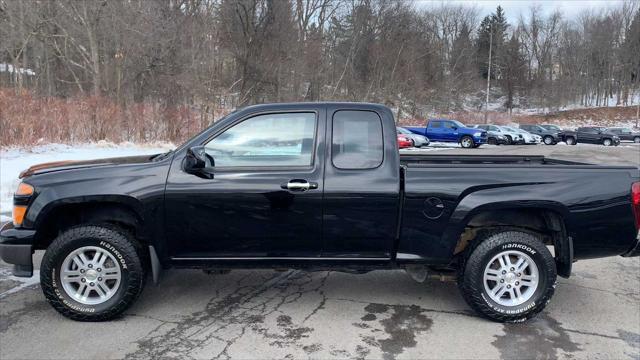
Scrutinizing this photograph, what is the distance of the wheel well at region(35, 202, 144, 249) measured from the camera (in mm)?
4109

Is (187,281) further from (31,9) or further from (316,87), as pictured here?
(316,87)

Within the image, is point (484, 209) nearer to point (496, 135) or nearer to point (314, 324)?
point (314, 324)

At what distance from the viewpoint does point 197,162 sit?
12.6ft

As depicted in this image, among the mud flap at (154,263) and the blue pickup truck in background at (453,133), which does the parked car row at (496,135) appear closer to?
the blue pickup truck in background at (453,133)

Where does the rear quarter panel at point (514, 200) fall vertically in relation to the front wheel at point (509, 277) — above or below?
above

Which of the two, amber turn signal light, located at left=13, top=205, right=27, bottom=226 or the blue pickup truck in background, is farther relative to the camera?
the blue pickup truck in background

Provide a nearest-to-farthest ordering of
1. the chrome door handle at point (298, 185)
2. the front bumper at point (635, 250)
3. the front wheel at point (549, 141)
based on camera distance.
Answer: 1. the chrome door handle at point (298, 185)
2. the front bumper at point (635, 250)
3. the front wheel at point (549, 141)

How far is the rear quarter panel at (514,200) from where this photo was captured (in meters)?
4.04

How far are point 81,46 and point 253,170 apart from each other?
27501 millimetres

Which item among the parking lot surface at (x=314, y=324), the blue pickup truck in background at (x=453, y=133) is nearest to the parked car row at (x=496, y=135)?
the blue pickup truck in background at (x=453, y=133)

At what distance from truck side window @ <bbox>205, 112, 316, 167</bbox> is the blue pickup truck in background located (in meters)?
28.1

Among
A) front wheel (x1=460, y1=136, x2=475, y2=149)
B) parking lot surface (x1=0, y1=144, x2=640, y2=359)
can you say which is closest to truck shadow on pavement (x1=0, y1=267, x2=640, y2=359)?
parking lot surface (x1=0, y1=144, x2=640, y2=359)

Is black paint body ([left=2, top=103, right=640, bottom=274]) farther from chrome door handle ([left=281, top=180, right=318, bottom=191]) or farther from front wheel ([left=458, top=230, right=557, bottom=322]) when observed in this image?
front wheel ([left=458, top=230, right=557, bottom=322])

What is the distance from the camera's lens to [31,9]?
84.4 ft
